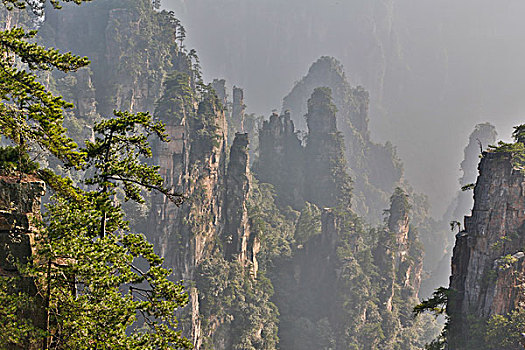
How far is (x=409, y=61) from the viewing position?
125 metres

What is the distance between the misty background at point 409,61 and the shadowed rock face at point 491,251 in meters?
95.4

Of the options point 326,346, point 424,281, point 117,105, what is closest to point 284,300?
point 326,346

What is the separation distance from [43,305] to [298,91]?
8645cm

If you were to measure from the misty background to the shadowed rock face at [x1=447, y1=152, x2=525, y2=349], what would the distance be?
9545 centimetres

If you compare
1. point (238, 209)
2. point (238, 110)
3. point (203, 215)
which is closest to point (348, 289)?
point (238, 209)

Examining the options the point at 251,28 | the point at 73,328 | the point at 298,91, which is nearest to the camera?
the point at 73,328

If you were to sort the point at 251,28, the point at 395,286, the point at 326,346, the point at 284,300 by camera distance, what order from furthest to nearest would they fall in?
the point at 251,28 → the point at 395,286 → the point at 284,300 → the point at 326,346

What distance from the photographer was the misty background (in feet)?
373

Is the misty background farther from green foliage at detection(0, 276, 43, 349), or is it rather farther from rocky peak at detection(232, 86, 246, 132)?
green foliage at detection(0, 276, 43, 349)

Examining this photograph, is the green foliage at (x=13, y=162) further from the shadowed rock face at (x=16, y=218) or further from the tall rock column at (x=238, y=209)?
the tall rock column at (x=238, y=209)

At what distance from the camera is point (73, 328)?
23.4ft

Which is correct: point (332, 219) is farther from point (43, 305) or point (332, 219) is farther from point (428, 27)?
point (428, 27)

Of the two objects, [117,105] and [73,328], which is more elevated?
[117,105]

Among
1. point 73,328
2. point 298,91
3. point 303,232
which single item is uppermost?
point 298,91
